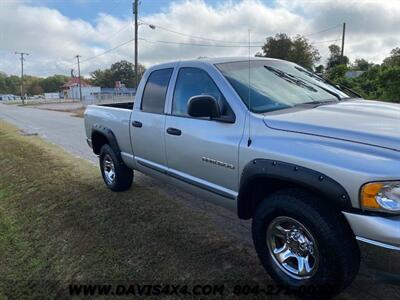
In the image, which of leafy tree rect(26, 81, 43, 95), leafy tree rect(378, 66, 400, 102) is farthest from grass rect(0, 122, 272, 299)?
leafy tree rect(26, 81, 43, 95)

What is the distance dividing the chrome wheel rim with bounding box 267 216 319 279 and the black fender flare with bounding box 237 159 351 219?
327 millimetres

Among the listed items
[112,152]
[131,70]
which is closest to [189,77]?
[112,152]

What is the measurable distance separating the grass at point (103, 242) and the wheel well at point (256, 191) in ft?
1.96

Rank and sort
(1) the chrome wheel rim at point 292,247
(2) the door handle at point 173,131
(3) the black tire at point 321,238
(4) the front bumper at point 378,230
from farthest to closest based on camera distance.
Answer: (2) the door handle at point 173,131 → (1) the chrome wheel rim at point 292,247 → (3) the black tire at point 321,238 → (4) the front bumper at point 378,230

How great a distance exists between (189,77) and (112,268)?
6.97 ft

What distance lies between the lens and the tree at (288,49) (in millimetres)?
50938

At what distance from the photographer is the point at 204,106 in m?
3.20

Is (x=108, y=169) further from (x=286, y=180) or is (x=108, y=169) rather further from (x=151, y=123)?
(x=286, y=180)

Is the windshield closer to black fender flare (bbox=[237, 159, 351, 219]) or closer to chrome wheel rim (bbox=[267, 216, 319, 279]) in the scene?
black fender flare (bbox=[237, 159, 351, 219])

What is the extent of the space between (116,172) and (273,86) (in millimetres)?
3015

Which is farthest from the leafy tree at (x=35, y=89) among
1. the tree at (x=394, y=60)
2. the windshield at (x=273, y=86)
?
the windshield at (x=273, y=86)

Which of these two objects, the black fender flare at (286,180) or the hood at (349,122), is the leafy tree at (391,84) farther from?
the black fender flare at (286,180)

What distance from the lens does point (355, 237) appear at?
240cm

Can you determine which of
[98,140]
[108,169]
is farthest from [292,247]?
[98,140]
